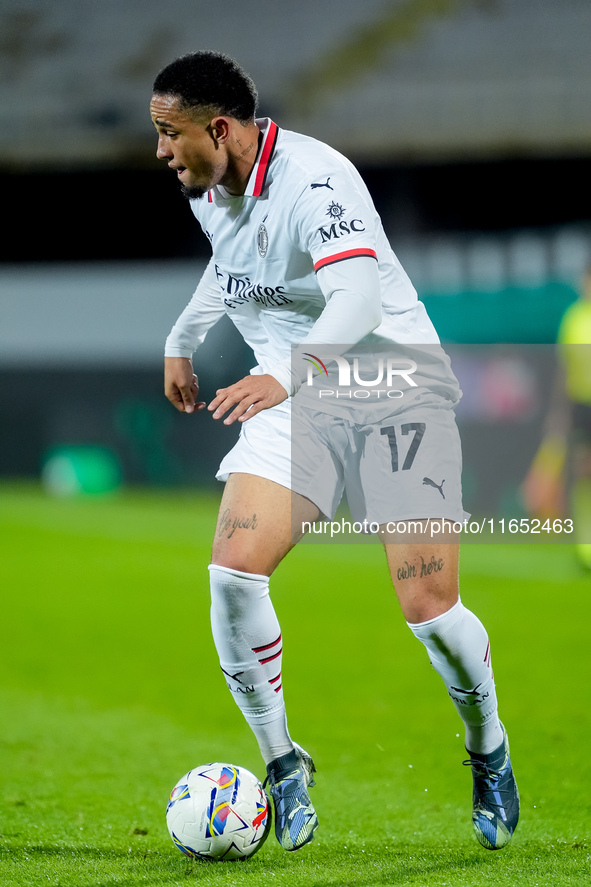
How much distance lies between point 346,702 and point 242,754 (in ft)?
3.34

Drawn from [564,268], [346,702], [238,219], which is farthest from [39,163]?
[238,219]

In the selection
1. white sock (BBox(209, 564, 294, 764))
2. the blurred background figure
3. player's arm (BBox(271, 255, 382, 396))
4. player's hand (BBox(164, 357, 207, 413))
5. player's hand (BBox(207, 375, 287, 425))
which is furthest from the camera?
the blurred background figure

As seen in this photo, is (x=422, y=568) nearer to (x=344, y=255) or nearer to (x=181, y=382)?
(x=344, y=255)

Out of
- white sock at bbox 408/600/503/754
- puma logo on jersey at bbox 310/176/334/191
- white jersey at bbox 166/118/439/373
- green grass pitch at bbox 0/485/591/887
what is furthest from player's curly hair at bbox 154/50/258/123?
green grass pitch at bbox 0/485/591/887

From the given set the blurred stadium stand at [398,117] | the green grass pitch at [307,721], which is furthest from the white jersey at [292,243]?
the blurred stadium stand at [398,117]

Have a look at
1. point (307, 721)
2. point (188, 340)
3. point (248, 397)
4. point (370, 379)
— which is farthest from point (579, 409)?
point (248, 397)

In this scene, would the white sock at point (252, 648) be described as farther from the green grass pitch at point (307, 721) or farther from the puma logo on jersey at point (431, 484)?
the puma logo on jersey at point (431, 484)

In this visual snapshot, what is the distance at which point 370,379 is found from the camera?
2.79m

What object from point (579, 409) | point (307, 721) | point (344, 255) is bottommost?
A: point (307, 721)

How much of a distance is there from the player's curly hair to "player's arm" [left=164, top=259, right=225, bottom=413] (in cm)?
63

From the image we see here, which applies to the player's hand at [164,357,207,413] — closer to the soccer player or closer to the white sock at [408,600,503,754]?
the soccer player

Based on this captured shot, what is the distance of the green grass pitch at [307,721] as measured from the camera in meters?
2.61

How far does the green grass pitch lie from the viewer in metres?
2.61

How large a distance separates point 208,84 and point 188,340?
864 mm
